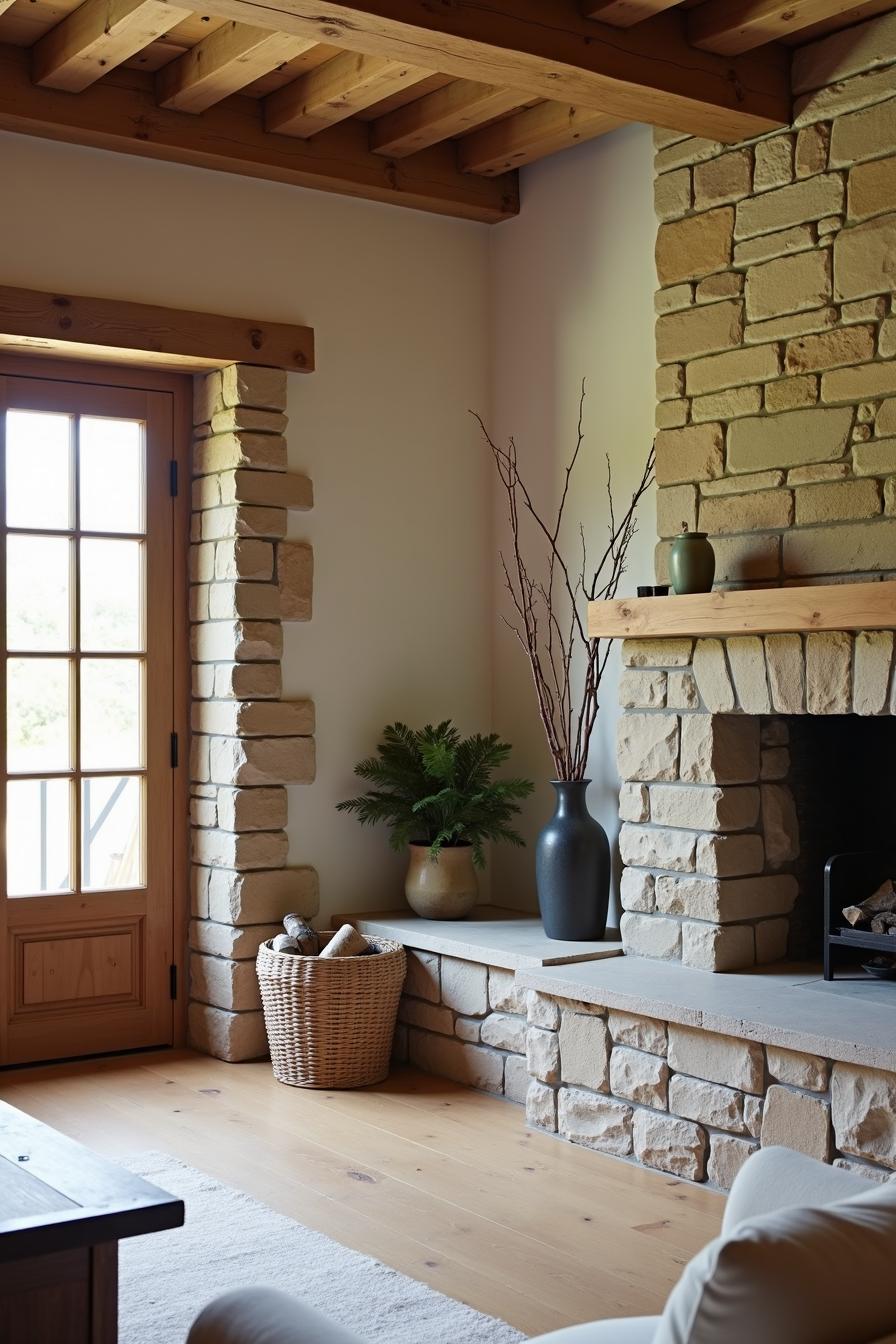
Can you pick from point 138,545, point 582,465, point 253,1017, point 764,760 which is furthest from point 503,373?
point 253,1017

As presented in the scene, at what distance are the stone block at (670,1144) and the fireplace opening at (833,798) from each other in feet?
2.57

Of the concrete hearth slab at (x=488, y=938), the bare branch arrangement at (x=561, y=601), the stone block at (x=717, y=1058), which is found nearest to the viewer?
the stone block at (x=717, y=1058)

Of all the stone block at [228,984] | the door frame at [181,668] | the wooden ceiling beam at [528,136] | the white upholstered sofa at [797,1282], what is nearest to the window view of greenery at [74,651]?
the door frame at [181,668]

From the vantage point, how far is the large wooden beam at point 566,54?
3424 mm

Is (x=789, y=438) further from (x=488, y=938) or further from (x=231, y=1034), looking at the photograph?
(x=231, y=1034)

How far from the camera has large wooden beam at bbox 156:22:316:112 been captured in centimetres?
414

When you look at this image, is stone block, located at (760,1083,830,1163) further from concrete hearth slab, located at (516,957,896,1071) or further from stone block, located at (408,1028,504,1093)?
stone block, located at (408,1028,504,1093)

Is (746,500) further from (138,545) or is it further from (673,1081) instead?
(138,545)

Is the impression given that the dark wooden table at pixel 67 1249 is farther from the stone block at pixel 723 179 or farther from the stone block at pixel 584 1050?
the stone block at pixel 723 179

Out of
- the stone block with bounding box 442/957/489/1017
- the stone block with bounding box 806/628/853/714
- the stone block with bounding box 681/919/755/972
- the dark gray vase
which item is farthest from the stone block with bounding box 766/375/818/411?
the stone block with bounding box 442/957/489/1017

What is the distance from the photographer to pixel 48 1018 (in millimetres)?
4824

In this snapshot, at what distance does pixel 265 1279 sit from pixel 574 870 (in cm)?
184

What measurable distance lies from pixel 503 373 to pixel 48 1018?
2.79m

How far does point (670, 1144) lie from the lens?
383cm
